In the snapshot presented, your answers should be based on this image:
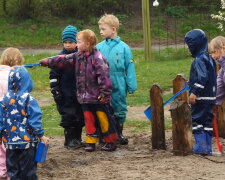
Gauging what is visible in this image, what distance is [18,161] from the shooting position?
607 cm

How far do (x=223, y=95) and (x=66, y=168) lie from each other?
7.33 ft

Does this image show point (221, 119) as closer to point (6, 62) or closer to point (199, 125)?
point (199, 125)

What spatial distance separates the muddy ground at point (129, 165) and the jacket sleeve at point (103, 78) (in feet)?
2.44

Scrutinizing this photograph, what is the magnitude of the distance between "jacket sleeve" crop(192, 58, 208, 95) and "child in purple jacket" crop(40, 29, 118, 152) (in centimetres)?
100

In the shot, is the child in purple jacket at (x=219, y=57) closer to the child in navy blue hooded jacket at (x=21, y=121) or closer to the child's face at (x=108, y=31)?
the child's face at (x=108, y=31)

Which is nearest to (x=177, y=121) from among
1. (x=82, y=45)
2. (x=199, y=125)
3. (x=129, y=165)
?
(x=199, y=125)

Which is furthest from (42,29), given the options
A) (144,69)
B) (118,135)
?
(118,135)

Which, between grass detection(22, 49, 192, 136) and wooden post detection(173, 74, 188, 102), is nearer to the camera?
wooden post detection(173, 74, 188, 102)

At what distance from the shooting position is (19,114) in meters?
5.89

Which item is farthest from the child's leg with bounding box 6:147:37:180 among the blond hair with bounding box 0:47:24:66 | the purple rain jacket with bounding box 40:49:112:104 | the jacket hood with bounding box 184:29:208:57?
the jacket hood with bounding box 184:29:208:57

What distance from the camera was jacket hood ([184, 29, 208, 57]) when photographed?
7535 mm

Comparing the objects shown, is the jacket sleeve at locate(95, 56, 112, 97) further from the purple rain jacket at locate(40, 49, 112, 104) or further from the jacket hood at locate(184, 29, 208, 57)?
the jacket hood at locate(184, 29, 208, 57)

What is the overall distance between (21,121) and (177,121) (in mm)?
2083

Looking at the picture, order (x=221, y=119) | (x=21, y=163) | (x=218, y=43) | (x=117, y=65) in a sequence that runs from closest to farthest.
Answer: (x=21, y=163) → (x=218, y=43) → (x=117, y=65) → (x=221, y=119)
